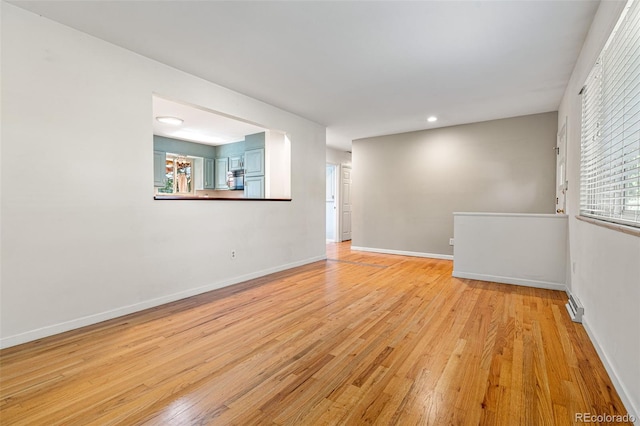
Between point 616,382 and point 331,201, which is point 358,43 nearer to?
point 616,382

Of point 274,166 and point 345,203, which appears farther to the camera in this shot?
point 345,203

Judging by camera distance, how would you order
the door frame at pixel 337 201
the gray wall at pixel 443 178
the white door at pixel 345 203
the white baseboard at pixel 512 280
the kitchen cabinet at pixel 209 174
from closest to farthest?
the white baseboard at pixel 512 280
the gray wall at pixel 443 178
the kitchen cabinet at pixel 209 174
the door frame at pixel 337 201
the white door at pixel 345 203

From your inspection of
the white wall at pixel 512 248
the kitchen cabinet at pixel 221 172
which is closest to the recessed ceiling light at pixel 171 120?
the kitchen cabinet at pixel 221 172

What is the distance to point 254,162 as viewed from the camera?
239 inches

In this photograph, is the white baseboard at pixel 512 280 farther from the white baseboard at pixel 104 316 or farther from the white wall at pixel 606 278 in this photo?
the white baseboard at pixel 104 316

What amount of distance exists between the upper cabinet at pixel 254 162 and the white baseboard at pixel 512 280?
392 cm

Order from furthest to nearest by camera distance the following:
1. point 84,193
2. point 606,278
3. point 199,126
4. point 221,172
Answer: point 221,172, point 199,126, point 84,193, point 606,278

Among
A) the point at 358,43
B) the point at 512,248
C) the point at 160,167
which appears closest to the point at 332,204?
the point at 160,167

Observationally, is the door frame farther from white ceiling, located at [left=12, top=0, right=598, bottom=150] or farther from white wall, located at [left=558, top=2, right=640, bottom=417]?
white wall, located at [left=558, top=2, right=640, bottom=417]

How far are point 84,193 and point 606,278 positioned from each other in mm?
3972

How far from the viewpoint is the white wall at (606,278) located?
1.50 meters

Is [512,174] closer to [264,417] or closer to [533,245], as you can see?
[533,245]

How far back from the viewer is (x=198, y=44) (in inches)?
107

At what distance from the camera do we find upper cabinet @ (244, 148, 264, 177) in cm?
594
